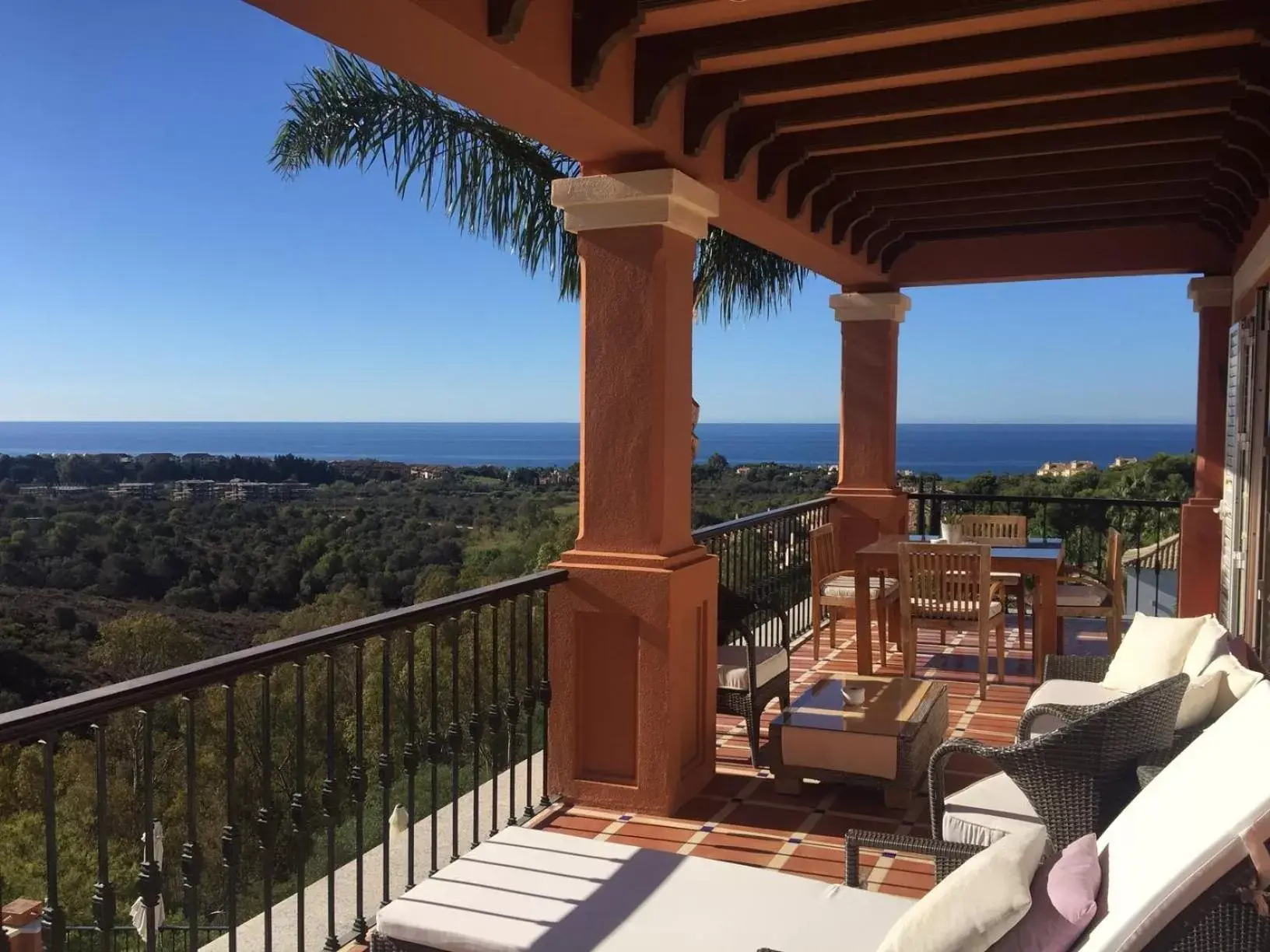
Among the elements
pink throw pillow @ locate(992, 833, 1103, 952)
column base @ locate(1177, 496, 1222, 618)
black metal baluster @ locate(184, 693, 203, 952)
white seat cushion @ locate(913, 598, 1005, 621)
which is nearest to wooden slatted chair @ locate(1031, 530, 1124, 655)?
white seat cushion @ locate(913, 598, 1005, 621)

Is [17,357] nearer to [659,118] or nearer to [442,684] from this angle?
[442,684]

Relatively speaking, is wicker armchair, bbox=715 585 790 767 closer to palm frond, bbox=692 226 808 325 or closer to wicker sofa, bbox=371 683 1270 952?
wicker sofa, bbox=371 683 1270 952

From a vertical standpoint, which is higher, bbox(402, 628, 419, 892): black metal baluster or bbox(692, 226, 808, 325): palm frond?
bbox(692, 226, 808, 325): palm frond

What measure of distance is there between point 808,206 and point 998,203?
1.47 m

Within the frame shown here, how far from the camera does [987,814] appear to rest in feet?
8.54

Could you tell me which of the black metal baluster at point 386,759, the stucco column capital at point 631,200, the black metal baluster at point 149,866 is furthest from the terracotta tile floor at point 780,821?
the stucco column capital at point 631,200

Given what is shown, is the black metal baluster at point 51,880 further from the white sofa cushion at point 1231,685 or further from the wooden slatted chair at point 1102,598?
the wooden slatted chair at point 1102,598

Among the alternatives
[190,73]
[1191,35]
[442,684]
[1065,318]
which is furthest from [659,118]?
[1065,318]

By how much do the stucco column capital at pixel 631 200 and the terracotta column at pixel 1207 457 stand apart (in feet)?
15.6

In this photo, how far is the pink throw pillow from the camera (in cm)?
152

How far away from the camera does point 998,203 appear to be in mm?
6113

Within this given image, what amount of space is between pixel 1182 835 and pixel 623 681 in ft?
8.36

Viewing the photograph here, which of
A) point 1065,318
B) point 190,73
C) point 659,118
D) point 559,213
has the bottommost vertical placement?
point 659,118

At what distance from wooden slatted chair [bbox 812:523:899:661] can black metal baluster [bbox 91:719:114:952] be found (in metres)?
4.70
